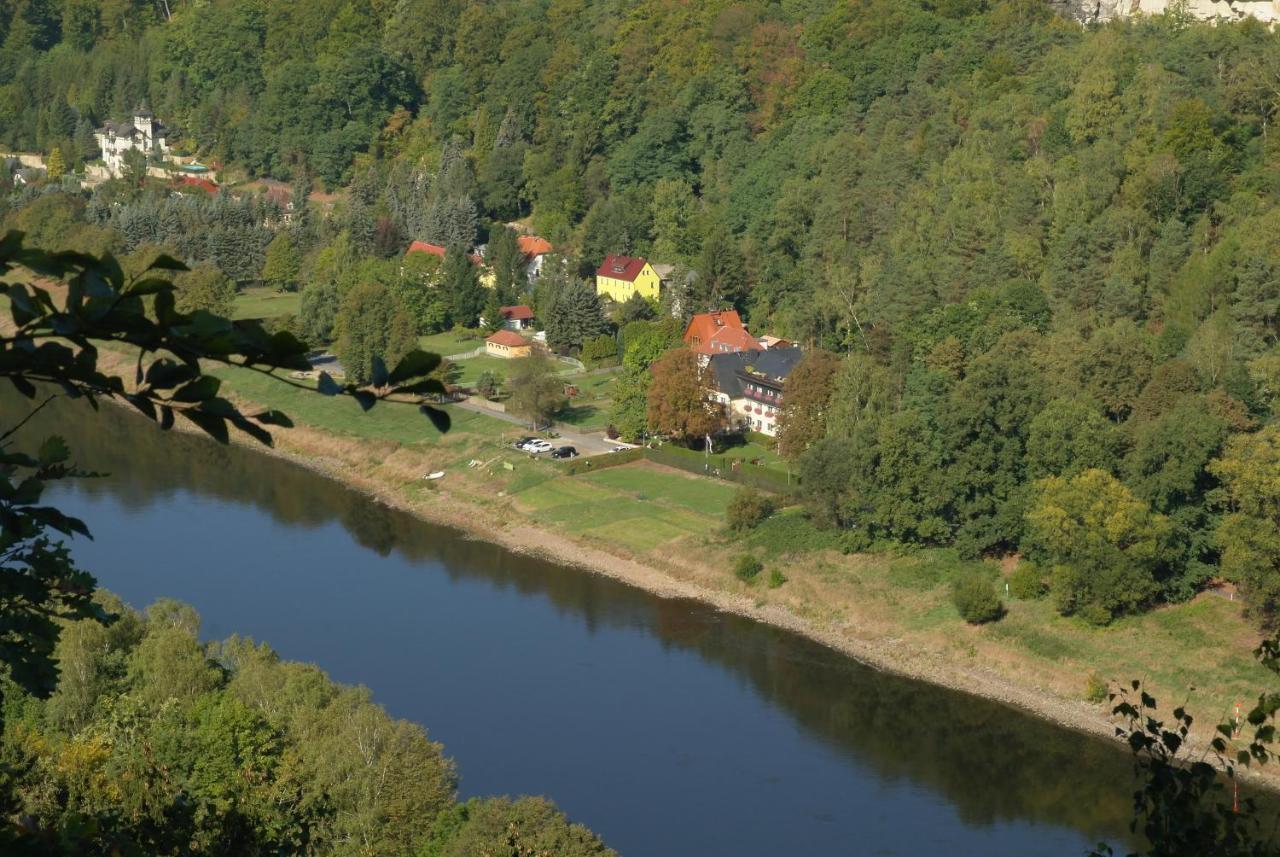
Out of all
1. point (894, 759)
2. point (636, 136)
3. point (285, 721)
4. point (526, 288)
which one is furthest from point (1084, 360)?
point (636, 136)

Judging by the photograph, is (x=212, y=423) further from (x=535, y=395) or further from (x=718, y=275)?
(x=718, y=275)

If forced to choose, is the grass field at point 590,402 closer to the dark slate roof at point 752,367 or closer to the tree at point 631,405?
the tree at point 631,405

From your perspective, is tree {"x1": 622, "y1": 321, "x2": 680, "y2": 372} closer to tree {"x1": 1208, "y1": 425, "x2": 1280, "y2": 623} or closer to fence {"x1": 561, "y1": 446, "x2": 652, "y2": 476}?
fence {"x1": 561, "y1": 446, "x2": 652, "y2": 476}

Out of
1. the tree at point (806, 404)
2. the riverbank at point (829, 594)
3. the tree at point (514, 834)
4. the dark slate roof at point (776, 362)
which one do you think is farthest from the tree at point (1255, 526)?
the tree at point (514, 834)

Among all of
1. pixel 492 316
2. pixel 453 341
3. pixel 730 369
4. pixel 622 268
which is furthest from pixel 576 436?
pixel 622 268

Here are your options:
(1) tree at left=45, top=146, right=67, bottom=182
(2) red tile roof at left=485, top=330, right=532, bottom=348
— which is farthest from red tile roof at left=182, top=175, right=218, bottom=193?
(2) red tile roof at left=485, top=330, right=532, bottom=348
